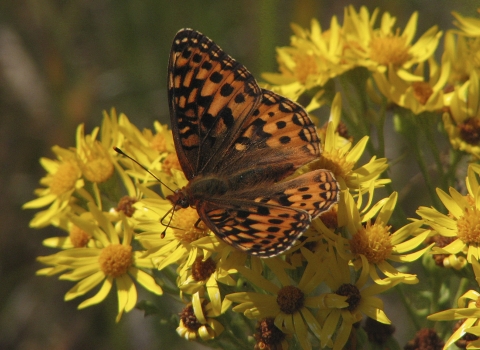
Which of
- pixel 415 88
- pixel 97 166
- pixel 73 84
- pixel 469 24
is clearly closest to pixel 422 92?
pixel 415 88

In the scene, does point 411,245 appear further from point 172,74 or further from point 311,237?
point 172,74

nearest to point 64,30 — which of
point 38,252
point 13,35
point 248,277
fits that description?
point 13,35

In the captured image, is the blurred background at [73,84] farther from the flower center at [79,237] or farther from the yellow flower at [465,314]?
the yellow flower at [465,314]

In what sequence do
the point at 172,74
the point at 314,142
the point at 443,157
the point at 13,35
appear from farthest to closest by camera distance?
the point at 13,35 → the point at 443,157 → the point at 172,74 → the point at 314,142

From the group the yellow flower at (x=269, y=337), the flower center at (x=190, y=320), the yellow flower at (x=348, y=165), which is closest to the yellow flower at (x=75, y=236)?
the flower center at (x=190, y=320)

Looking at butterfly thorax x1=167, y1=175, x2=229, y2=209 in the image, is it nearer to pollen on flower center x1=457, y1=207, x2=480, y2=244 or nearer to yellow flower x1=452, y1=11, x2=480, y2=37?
pollen on flower center x1=457, y1=207, x2=480, y2=244

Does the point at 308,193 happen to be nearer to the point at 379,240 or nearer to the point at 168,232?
the point at 379,240
